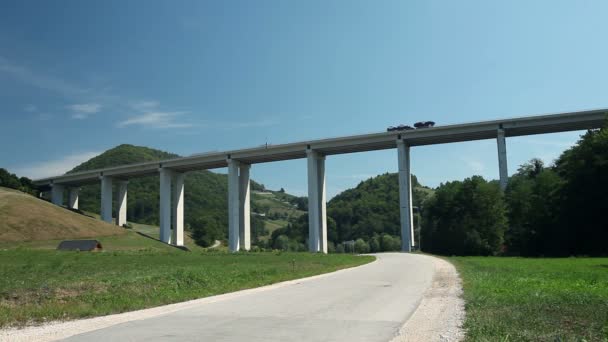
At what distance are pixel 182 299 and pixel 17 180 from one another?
129 meters

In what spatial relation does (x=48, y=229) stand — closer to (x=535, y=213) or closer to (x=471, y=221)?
(x=471, y=221)

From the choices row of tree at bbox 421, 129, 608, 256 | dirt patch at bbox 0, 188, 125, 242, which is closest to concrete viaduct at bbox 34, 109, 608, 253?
row of tree at bbox 421, 129, 608, 256

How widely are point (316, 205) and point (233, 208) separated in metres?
16.4

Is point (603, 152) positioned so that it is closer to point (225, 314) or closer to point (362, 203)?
point (225, 314)

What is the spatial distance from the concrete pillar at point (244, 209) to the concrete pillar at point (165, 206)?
16.5 meters

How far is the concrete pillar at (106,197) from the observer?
112750 mm

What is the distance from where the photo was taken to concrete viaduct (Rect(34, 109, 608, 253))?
246ft

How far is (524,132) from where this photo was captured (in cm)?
7750

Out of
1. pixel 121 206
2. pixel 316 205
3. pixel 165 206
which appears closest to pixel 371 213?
pixel 316 205

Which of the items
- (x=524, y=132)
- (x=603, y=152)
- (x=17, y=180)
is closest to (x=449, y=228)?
(x=524, y=132)

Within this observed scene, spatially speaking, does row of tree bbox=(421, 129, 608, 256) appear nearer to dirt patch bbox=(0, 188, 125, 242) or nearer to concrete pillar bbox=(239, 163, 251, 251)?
concrete pillar bbox=(239, 163, 251, 251)

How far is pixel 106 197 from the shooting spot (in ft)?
373

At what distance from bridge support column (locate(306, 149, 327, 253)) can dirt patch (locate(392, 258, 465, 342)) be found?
67.5 meters

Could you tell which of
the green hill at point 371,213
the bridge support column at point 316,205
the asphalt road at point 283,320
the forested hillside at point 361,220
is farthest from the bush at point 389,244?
the asphalt road at point 283,320
